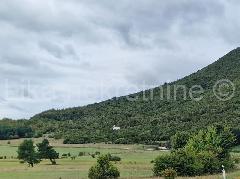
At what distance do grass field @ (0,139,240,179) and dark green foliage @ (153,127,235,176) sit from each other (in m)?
3.35

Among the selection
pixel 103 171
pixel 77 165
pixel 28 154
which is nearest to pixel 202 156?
pixel 103 171

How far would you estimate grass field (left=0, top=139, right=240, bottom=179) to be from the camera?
69.5 meters

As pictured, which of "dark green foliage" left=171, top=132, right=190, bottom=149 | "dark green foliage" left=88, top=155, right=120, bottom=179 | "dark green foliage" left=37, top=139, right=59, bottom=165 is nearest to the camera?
"dark green foliage" left=88, top=155, right=120, bottom=179

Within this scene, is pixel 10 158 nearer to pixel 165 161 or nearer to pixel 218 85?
pixel 165 161

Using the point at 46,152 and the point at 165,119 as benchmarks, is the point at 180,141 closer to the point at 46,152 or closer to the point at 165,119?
the point at 46,152

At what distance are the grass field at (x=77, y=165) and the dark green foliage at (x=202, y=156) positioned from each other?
3.35 m

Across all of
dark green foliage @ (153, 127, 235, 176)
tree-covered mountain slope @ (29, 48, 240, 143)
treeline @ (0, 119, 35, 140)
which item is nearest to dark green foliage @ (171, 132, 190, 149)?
dark green foliage @ (153, 127, 235, 176)

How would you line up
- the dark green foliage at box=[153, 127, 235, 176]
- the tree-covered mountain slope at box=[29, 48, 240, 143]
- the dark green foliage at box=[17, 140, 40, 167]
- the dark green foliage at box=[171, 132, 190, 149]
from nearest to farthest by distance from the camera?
the dark green foliage at box=[153, 127, 235, 176]
the dark green foliage at box=[171, 132, 190, 149]
the dark green foliage at box=[17, 140, 40, 167]
the tree-covered mountain slope at box=[29, 48, 240, 143]

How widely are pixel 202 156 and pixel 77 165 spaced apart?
2429cm

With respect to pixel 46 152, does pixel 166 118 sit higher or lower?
higher

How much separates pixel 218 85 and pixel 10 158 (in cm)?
8908

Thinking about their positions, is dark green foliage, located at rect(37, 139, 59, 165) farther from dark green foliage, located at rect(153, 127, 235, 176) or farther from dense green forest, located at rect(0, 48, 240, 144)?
dense green forest, located at rect(0, 48, 240, 144)

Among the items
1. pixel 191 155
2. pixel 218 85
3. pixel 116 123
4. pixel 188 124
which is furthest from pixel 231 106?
pixel 191 155

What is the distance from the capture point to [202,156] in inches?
2857
